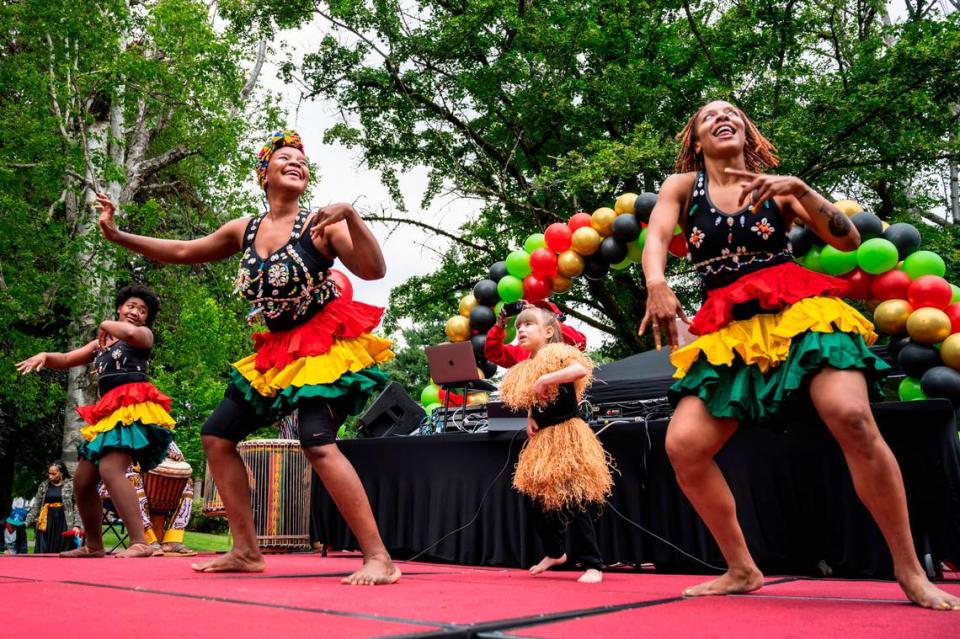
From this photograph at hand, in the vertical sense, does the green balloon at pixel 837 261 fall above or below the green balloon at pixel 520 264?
below

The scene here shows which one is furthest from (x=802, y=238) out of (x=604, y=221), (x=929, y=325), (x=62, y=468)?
(x=62, y=468)

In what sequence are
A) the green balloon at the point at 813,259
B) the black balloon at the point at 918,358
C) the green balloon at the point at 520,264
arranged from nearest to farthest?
the black balloon at the point at 918,358 < the green balloon at the point at 813,259 < the green balloon at the point at 520,264

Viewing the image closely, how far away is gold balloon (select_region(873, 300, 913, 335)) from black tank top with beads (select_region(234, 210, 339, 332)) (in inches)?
171

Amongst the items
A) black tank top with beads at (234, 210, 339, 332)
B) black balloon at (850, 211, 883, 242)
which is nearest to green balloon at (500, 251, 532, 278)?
black balloon at (850, 211, 883, 242)

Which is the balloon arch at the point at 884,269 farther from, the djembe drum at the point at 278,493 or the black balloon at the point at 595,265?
the djembe drum at the point at 278,493

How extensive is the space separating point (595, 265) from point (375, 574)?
4695mm

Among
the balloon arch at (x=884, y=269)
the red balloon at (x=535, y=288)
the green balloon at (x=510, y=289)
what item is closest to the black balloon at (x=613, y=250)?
the balloon arch at (x=884, y=269)

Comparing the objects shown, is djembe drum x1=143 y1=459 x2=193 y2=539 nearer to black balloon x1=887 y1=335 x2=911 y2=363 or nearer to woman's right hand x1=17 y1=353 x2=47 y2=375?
woman's right hand x1=17 y1=353 x2=47 y2=375

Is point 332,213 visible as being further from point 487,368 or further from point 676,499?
point 487,368

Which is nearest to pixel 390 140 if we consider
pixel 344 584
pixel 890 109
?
pixel 890 109

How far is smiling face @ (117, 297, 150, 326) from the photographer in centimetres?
531

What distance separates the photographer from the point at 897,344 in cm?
580

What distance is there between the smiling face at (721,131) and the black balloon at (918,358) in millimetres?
3344

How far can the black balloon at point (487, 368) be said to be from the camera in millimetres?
8086
